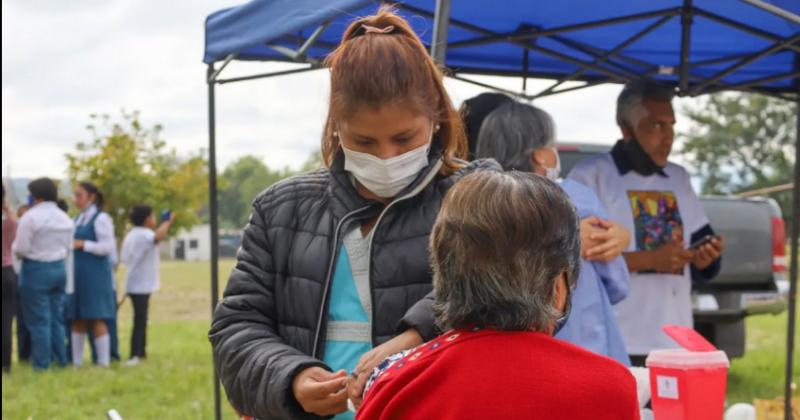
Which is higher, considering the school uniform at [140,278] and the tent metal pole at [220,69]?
the tent metal pole at [220,69]

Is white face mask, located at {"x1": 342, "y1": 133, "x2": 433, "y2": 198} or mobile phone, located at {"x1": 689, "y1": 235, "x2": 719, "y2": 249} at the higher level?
white face mask, located at {"x1": 342, "y1": 133, "x2": 433, "y2": 198}

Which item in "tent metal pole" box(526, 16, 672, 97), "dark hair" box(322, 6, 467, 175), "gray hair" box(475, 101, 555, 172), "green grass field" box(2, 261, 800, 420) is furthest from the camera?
"green grass field" box(2, 261, 800, 420)

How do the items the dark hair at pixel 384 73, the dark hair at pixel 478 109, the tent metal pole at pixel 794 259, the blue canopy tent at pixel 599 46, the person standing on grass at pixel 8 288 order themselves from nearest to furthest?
1. the dark hair at pixel 384 73
2. the dark hair at pixel 478 109
3. the blue canopy tent at pixel 599 46
4. the tent metal pole at pixel 794 259
5. the person standing on grass at pixel 8 288

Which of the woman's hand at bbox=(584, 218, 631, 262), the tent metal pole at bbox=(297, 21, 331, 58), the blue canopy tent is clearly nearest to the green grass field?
the blue canopy tent

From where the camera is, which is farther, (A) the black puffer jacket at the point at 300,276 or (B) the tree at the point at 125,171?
(B) the tree at the point at 125,171

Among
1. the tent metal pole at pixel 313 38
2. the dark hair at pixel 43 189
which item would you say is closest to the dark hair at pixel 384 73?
the tent metal pole at pixel 313 38

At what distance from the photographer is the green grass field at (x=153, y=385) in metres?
7.30

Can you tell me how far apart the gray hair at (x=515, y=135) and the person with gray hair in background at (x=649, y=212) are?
40.1 inches

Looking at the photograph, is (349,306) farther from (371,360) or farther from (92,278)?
(92,278)

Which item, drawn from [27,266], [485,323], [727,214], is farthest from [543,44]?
[27,266]

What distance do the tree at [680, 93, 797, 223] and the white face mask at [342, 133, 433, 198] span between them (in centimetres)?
3433

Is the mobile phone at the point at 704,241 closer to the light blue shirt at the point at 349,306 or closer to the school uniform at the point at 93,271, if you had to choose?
the light blue shirt at the point at 349,306

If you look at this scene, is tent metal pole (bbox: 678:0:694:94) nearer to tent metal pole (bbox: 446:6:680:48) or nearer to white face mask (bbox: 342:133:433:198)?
tent metal pole (bbox: 446:6:680:48)

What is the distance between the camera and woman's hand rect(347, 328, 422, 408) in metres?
1.66
